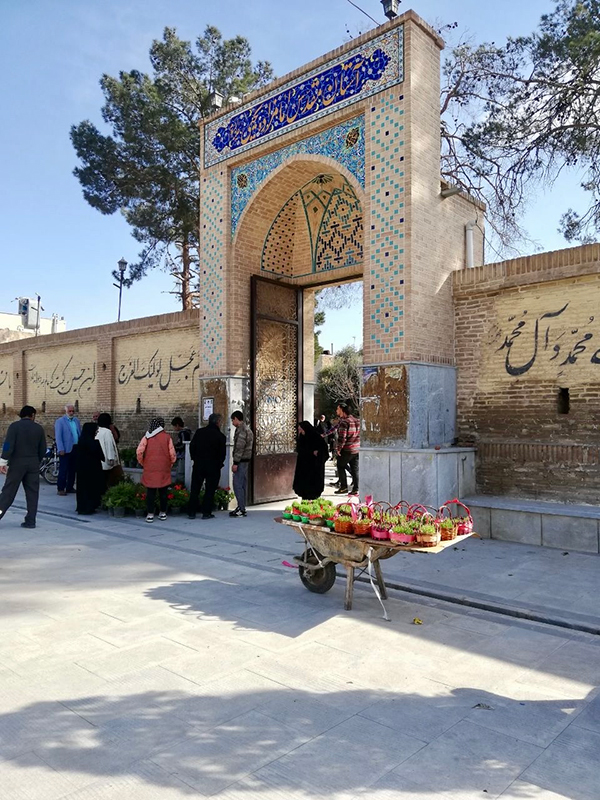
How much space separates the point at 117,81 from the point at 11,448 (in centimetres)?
1357

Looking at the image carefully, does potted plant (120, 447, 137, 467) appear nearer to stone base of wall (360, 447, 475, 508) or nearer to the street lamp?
stone base of wall (360, 447, 475, 508)

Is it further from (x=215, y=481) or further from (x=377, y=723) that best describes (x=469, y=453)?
(x=377, y=723)

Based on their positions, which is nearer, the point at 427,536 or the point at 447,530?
the point at 427,536

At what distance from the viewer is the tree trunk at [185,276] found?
18.2 m

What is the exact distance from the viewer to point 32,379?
1623 cm

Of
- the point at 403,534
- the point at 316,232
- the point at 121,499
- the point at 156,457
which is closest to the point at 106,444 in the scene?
the point at 121,499

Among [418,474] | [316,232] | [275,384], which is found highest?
[316,232]

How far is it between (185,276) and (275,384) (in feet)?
30.5

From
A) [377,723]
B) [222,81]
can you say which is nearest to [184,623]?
[377,723]

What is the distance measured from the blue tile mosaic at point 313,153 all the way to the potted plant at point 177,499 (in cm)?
406

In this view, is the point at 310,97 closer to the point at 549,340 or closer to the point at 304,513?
the point at 549,340

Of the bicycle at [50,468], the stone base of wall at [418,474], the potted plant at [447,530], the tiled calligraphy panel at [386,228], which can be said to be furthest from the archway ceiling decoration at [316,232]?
the potted plant at [447,530]

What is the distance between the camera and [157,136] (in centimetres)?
1638

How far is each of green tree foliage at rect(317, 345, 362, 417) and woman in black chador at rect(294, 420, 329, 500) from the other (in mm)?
18002
